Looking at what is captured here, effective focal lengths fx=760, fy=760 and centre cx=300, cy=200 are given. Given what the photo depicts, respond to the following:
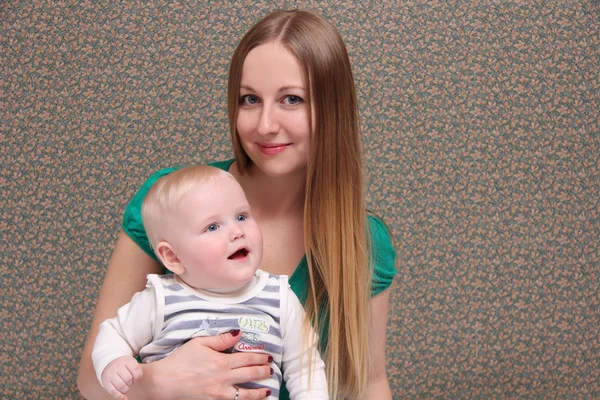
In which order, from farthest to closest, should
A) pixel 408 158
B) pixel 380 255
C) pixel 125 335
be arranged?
1. pixel 408 158
2. pixel 380 255
3. pixel 125 335

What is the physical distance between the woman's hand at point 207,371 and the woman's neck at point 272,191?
0.35 meters

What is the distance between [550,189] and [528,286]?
28cm

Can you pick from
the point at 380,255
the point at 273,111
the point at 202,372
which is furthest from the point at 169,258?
the point at 380,255

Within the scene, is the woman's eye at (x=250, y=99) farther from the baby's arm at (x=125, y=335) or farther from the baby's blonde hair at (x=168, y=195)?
the baby's arm at (x=125, y=335)

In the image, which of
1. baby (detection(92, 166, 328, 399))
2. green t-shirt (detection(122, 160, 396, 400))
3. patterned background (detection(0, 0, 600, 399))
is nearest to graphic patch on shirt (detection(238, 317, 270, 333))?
baby (detection(92, 166, 328, 399))

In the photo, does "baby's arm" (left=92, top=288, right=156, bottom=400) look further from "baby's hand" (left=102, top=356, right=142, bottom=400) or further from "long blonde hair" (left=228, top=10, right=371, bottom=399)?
"long blonde hair" (left=228, top=10, right=371, bottom=399)

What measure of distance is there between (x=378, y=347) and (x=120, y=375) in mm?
617

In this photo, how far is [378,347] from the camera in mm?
1545

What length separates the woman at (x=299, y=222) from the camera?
1.22m

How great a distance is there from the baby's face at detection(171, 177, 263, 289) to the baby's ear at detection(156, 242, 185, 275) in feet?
0.04

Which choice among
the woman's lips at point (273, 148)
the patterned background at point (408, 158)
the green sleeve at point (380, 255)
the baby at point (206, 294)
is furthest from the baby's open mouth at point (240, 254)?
the patterned background at point (408, 158)

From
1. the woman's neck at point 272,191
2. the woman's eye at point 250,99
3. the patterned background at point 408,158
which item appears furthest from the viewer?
the patterned background at point 408,158

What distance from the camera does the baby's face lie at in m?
1.14

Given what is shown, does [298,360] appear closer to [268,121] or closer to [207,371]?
[207,371]
